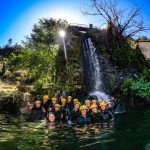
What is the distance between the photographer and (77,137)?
13.3m

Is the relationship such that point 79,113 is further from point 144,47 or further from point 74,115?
point 144,47

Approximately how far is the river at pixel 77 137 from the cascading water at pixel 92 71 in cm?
980

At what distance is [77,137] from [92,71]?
15642mm

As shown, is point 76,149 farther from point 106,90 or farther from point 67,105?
point 106,90

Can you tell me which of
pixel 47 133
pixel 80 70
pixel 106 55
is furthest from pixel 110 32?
pixel 47 133

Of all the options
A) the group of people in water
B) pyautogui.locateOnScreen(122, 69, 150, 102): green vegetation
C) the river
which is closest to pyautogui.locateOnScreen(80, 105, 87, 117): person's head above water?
the group of people in water

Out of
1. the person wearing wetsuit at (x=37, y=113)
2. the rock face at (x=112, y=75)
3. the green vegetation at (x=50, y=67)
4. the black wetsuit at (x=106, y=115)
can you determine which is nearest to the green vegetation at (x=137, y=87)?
the rock face at (x=112, y=75)

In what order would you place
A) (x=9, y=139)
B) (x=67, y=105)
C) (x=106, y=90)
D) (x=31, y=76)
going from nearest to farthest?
(x=9, y=139), (x=67, y=105), (x=106, y=90), (x=31, y=76)

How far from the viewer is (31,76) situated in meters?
28.9

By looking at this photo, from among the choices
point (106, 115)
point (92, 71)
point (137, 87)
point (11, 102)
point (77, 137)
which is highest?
point (92, 71)

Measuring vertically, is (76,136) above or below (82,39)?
below

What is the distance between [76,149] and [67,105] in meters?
8.51

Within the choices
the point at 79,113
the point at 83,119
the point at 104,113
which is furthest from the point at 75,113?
the point at 104,113

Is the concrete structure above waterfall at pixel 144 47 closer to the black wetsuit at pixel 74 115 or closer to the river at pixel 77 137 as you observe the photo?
the black wetsuit at pixel 74 115
